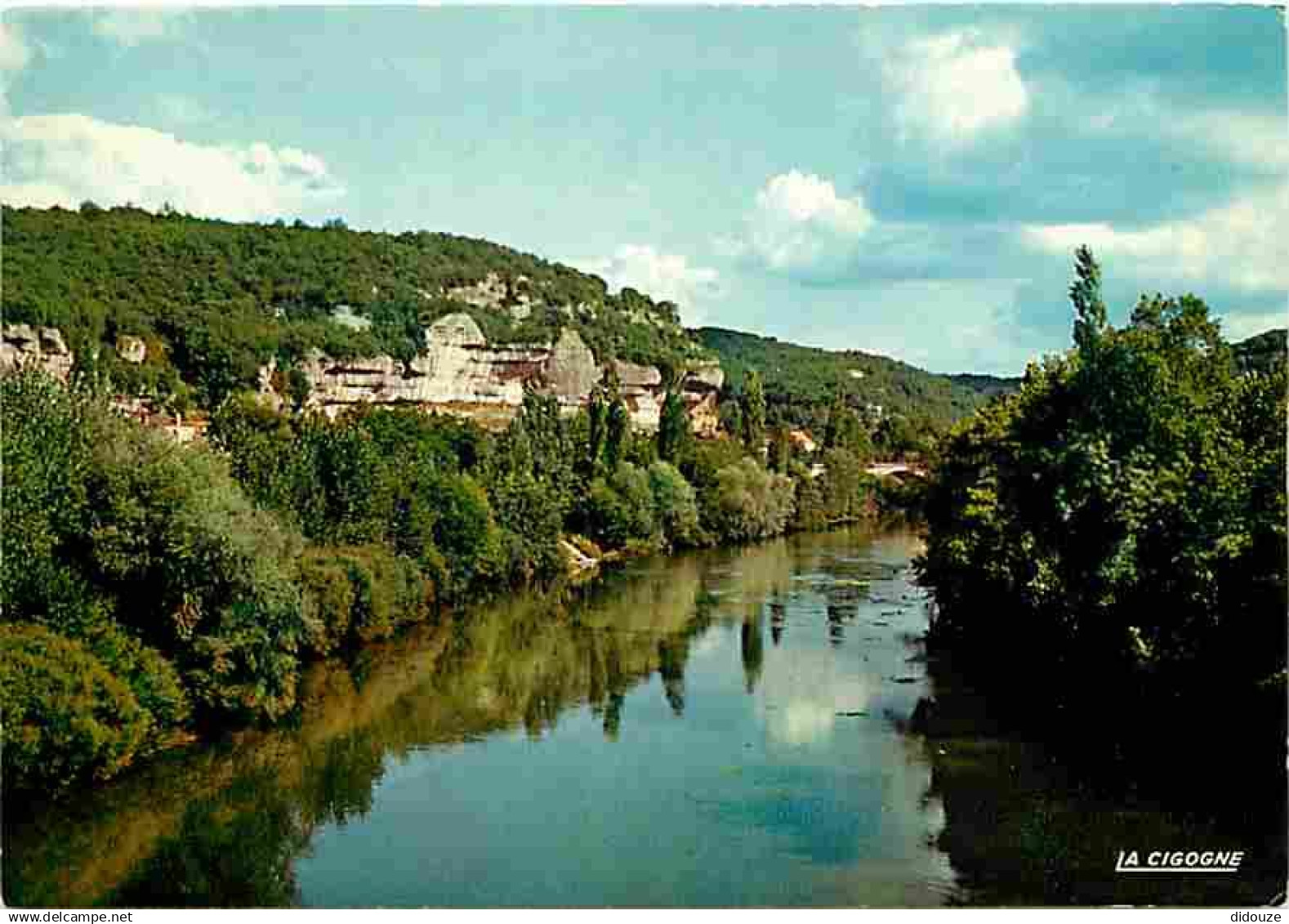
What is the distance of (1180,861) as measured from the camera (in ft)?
40.1

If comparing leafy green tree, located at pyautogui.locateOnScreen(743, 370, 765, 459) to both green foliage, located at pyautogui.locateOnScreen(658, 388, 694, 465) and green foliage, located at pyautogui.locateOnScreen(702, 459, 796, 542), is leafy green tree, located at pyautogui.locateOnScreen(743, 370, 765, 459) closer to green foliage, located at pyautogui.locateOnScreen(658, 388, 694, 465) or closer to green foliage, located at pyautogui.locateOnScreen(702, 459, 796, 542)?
green foliage, located at pyautogui.locateOnScreen(702, 459, 796, 542)

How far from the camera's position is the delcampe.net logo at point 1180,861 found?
39.3 ft

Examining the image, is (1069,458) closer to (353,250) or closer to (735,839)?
(735,839)

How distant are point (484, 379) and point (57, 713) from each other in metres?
63.3

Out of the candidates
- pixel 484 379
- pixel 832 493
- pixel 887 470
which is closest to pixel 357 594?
pixel 832 493

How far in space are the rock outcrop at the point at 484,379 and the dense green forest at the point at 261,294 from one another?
107 cm

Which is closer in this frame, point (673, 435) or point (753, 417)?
point (673, 435)

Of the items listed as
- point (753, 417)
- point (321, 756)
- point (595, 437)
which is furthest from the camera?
point (753, 417)

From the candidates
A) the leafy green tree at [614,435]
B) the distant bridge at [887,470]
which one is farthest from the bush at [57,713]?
the distant bridge at [887,470]

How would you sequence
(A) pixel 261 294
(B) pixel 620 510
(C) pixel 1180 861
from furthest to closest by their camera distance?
(A) pixel 261 294 < (B) pixel 620 510 < (C) pixel 1180 861

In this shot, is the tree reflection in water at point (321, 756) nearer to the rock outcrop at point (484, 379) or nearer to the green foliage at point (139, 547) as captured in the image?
the green foliage at point (139, 547)

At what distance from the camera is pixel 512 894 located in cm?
1231

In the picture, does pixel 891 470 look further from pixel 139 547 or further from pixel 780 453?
pixel 139 547

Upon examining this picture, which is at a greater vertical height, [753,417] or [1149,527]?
[753,417]
